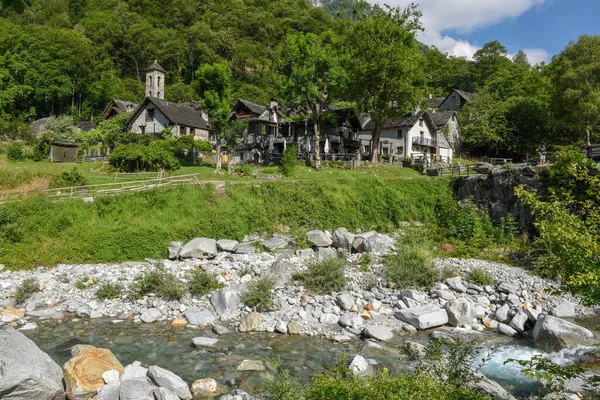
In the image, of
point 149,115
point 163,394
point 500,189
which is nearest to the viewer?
point 163,394

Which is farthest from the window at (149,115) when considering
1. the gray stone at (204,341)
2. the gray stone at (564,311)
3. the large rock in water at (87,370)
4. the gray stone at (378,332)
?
the gray stone at (564,311)

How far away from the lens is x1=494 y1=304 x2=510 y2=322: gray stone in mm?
15770

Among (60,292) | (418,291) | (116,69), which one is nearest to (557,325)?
(418,291)

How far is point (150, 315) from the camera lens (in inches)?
590

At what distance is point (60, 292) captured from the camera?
56.0ft

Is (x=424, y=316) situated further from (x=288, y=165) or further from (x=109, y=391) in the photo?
(x=288, y=165)

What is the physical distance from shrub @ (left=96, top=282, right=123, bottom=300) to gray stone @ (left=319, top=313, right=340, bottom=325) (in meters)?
8.85

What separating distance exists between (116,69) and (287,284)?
81.9m

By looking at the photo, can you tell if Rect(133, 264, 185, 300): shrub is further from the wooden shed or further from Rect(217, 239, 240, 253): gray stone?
the wooden shed

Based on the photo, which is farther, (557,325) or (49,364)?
(557,325)

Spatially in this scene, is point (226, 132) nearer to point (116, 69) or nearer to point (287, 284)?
point (287, 284)

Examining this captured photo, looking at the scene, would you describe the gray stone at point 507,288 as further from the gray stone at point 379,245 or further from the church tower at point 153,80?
the church tower at point 153,80

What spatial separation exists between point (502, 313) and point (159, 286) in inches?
570

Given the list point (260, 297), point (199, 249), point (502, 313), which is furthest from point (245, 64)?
point (502, 313)
